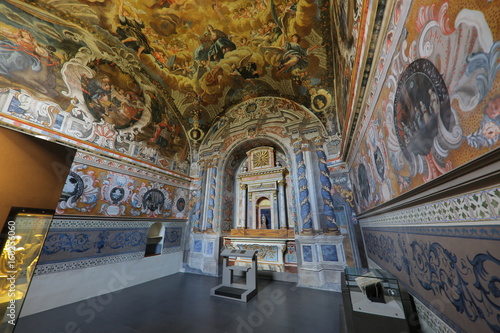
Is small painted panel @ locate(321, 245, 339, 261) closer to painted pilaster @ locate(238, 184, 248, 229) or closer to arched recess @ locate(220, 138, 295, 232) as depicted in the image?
arched recess @ locate(220, 138, 295, 232)

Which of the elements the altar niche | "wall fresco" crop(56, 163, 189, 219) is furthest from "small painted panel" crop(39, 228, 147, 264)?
the altar niche

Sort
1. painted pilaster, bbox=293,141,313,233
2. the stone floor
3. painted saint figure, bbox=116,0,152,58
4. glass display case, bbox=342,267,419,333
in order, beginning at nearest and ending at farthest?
glass display case, bbox=342,267,419,333, the stone floor, painted saint figure, bbox=116,0,152,58, painted pilaster, bbox=293,141,313,233

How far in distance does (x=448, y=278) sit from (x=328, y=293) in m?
4.21

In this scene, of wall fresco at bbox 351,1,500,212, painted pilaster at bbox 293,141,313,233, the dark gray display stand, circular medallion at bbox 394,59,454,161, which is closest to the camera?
wall fresco at bbox 351,1,500,212

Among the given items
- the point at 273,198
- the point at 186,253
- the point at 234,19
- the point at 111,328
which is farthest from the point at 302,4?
the point at 186,253

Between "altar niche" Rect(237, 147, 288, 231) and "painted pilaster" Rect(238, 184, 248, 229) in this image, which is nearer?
"altar niche" Rect(237, 147, 288, 231)

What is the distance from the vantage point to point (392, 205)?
7.18ft

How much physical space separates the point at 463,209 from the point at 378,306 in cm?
148

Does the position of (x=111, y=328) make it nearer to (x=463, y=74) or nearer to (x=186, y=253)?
(x=186, y=253)

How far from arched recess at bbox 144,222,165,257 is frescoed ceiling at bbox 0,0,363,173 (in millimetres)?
3038

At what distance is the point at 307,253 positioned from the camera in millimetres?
5348

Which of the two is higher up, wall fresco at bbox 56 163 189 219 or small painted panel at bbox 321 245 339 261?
wall fresco at bbox 56 163 189 219

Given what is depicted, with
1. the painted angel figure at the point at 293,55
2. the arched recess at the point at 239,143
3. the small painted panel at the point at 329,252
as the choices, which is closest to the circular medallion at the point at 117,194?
the arched recess at the point at 239,143

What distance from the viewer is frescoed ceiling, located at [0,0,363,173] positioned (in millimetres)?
4340
